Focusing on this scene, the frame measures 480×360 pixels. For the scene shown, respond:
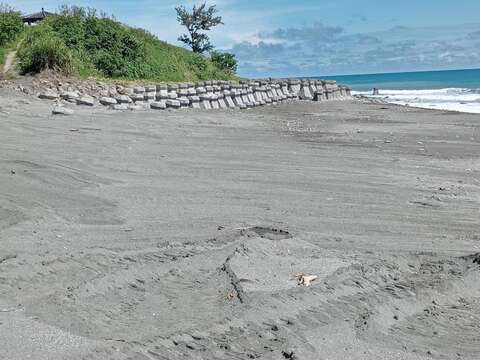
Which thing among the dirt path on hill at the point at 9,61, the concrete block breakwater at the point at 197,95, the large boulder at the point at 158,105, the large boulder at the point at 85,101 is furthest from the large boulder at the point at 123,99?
the dirt path on hill at the point at 9,61

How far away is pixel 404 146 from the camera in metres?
15.2

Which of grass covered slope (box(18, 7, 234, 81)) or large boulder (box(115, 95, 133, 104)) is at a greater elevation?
grass covered slope (box(18, 7, 234, 81))

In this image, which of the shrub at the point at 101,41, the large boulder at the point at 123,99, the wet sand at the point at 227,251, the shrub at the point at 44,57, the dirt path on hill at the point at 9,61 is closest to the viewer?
the wet sand at the point at 227,251

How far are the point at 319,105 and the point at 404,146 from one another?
13382mm

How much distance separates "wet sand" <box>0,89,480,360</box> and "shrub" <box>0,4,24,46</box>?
1254cm

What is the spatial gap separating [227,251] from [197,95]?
16.4m

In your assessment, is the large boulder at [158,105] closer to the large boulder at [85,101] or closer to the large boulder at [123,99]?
the large boulder at [123,99]

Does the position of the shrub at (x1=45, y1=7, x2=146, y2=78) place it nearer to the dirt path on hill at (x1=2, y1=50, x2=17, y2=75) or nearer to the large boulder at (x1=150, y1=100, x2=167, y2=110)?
the dirt path on hill at (x1=2, y1=50, x2=17, y2=75)

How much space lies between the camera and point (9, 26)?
24469 mm

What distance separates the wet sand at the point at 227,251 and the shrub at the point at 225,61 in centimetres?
2249

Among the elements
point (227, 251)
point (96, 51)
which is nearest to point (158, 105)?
point (96, 51)

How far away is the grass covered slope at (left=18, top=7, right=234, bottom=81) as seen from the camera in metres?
21.6

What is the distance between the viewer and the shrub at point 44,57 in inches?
828

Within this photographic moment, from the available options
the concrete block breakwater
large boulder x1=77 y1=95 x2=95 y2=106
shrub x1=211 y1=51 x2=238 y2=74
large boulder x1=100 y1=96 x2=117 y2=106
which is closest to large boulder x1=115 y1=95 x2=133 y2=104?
the concrete block breakwater
